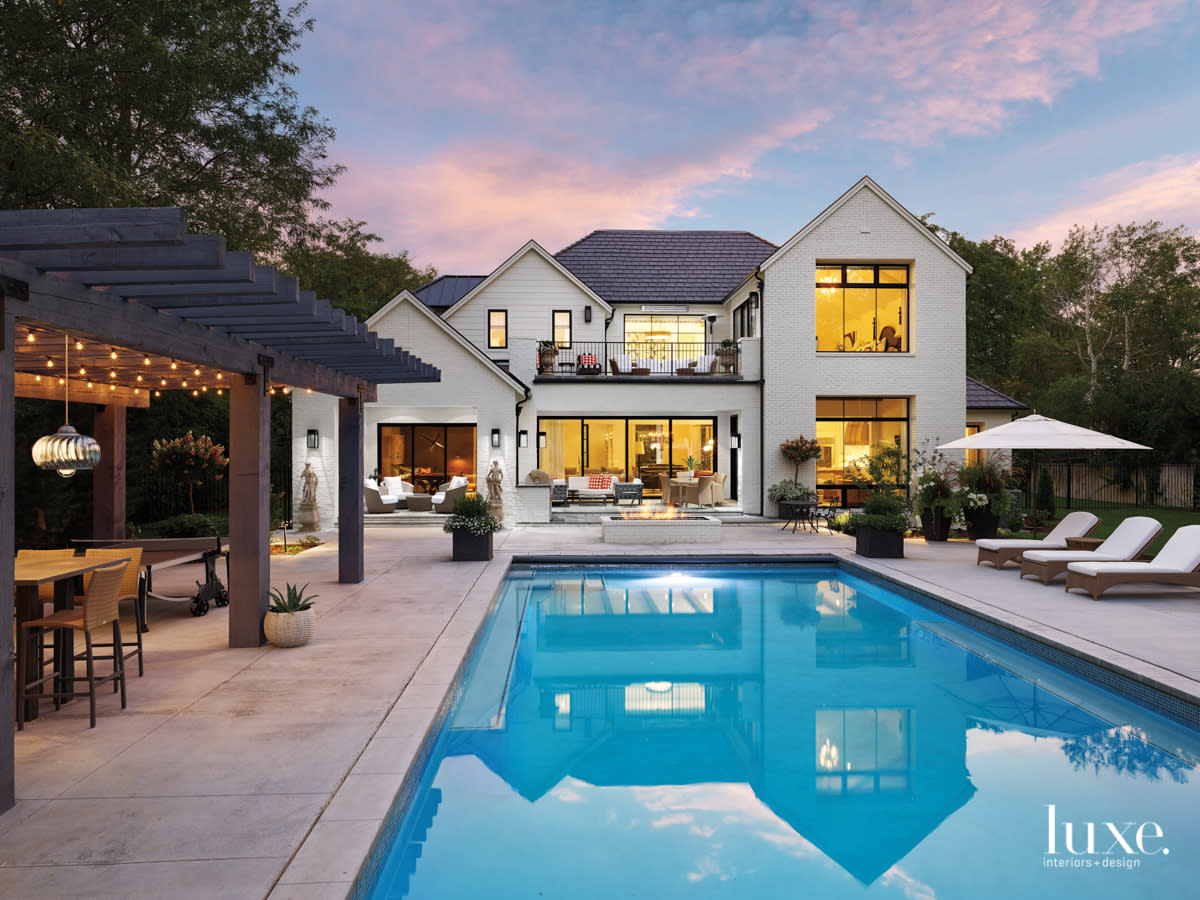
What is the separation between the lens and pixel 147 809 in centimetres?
375

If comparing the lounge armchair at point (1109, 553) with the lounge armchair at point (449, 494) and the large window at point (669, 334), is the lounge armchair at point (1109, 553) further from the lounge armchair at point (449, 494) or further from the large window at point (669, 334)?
the large window at point (669, 334)

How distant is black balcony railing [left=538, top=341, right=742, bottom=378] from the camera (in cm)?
2072

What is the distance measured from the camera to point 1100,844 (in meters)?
4.29

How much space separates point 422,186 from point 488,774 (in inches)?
972

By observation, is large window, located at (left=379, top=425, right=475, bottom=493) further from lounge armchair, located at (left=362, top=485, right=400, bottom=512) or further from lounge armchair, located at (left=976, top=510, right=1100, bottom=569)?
lounge armchair, located at (left=976, top=510, right=1100, bottom=569)

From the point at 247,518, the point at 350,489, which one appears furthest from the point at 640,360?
the point at 247,518

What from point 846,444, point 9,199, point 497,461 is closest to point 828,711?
point 497,461

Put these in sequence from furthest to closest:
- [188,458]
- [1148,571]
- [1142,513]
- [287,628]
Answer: [1142,513]
[188,458]
[1148,571]
[287,628]

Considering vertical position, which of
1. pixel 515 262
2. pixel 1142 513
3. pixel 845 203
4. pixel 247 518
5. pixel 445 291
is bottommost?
pixel 1142 513

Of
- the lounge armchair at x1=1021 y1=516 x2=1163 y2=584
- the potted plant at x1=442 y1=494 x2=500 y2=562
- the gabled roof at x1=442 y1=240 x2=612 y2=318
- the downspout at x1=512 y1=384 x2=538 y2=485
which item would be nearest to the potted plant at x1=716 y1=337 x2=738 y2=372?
the gabled roof at x1=442 y1=240 x2=612 y2=318

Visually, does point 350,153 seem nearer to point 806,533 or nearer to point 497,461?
point 497,461

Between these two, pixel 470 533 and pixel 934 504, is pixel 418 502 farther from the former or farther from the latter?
pixel 934 504

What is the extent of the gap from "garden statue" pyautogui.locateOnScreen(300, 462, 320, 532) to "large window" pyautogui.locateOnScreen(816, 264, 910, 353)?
1387 centimetres

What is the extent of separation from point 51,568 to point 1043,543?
1278 centimetres
